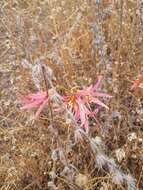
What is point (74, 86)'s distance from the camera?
6.59ft

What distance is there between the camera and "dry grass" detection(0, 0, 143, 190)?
1818 mm

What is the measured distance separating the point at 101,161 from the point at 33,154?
0.81 metres

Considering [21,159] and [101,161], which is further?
[21,159]

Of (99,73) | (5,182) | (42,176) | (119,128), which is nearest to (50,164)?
(42,176)

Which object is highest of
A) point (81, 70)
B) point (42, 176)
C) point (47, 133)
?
point (81, 70)

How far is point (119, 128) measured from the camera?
1.89 m

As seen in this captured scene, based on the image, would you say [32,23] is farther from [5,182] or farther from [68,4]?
[5,182]

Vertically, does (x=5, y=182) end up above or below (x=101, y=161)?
below

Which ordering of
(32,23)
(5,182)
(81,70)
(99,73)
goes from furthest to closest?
(32,23) < (81,70) < (99,73) < (5,182)

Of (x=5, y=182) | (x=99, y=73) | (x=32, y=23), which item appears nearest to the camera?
(x=5, y=182)

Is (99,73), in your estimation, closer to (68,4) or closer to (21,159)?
(21,159)

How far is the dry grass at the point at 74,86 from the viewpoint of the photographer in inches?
71.6

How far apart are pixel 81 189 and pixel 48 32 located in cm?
102

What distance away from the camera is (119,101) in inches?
76.4
